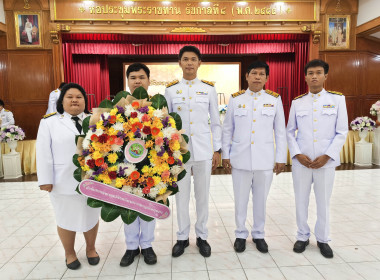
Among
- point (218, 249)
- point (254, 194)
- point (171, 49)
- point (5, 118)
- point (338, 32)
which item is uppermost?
point (338, 32)

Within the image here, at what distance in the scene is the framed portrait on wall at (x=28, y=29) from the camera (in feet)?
22.0

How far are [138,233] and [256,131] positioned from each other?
1304mm

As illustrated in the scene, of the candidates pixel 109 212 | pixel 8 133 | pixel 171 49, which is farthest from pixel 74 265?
pixel 171 49

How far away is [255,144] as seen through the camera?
2436 mm

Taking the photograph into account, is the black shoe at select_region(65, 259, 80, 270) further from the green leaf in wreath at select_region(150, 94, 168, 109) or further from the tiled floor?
the green leaf in wreath at select_region(150, 94, 168, 109)

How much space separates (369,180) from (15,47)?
809 centimetres

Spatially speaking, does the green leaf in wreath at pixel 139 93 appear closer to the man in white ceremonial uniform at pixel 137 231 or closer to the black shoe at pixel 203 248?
the man in white ceremonial uniform at pixel 137 231

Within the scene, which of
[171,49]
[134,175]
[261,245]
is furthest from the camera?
[171,49]

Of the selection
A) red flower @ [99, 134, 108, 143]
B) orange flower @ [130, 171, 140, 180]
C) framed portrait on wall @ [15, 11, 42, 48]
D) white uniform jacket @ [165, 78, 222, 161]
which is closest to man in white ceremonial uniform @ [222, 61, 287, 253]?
white uniform jacket @ [165, 78, 222, 161]

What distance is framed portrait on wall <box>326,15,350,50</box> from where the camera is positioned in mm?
7172

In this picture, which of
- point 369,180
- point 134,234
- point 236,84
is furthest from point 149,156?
point 236,84

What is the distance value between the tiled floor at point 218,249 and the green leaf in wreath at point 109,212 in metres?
0.59

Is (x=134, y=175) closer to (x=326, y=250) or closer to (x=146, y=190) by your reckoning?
(x=146, y=190)

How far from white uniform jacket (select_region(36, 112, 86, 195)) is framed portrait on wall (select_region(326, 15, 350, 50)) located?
7235 mm
